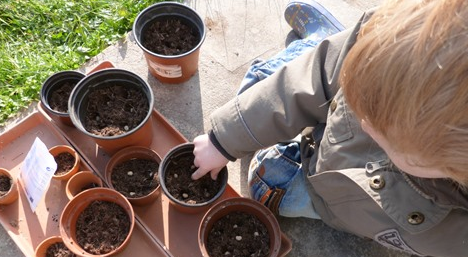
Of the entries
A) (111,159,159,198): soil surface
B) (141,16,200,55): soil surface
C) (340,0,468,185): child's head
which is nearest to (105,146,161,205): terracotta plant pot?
(111,159,159,198): soil surface

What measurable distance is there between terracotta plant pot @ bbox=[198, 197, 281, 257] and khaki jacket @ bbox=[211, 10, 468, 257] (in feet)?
0.52

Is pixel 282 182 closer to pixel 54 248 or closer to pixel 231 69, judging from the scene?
pixel 231 69

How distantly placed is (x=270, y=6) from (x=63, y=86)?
3.60 feet

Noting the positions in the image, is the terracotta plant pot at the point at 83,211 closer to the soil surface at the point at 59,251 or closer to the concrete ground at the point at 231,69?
the soil surface at the point at 59,251

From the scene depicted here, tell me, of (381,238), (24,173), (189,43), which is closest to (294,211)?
(381,238)

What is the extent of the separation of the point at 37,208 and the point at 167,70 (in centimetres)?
71

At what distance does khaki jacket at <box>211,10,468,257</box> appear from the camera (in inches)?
42.4

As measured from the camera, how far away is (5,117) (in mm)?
1823

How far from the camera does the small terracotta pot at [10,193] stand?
148cm

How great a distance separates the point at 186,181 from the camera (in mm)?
1501

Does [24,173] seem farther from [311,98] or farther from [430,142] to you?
[430,142]

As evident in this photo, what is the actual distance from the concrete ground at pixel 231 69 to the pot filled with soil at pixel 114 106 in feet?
0.85

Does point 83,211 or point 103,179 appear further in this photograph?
point 103,179

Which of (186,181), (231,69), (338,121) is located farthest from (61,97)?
(338,121)
